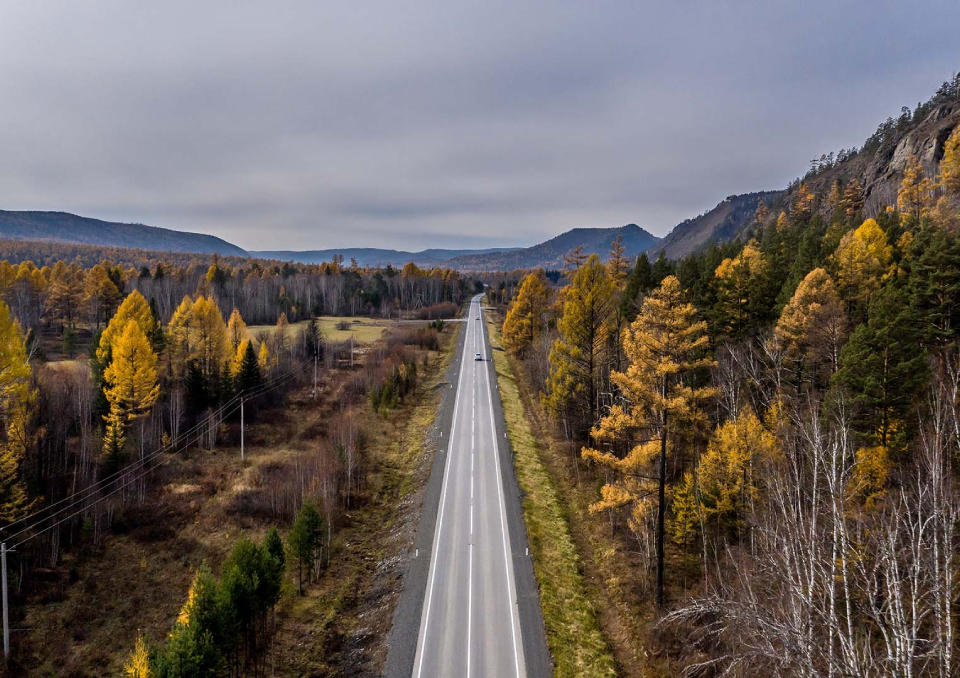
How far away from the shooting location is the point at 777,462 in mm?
19297

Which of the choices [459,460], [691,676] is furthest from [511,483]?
[691,676]

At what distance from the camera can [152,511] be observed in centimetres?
3369

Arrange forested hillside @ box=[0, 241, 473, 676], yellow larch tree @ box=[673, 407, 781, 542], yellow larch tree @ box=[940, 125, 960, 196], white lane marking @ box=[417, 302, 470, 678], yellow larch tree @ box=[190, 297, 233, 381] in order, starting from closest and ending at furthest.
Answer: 1. white lane marking @ box=[417, 302, 470, 678]
2. yellow larch tree @ box=[673, 407, 781, 542]
3. forested hillside @ box=[0, 241, 473, 676]
4. yellow larch tree @ box=[190, 297, 233, 381]
5. yellow larch tree @ box=[940, 125, 960, 196]

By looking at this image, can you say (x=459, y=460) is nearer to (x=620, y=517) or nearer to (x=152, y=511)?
(x=620, y=517)

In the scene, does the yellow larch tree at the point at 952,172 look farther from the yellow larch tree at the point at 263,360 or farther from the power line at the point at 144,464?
the yellow larch tree at the point at 263,360

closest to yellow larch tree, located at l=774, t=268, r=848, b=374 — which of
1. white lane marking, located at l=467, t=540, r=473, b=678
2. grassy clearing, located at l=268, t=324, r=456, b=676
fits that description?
white lane marking, located at l=467, t=540, r=473, b=678

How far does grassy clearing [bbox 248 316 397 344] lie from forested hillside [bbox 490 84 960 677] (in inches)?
2199

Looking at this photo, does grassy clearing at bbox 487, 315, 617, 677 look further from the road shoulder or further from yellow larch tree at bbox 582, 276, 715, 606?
the road shoulder

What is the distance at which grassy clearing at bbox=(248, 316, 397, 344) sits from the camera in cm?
8781

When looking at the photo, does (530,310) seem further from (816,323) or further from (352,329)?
(352,329)

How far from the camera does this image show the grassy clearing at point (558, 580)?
17.7 meters

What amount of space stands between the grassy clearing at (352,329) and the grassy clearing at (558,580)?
5743cm

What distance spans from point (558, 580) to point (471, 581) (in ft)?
13.8

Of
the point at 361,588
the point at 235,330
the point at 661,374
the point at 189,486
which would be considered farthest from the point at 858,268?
the point at 235,330
